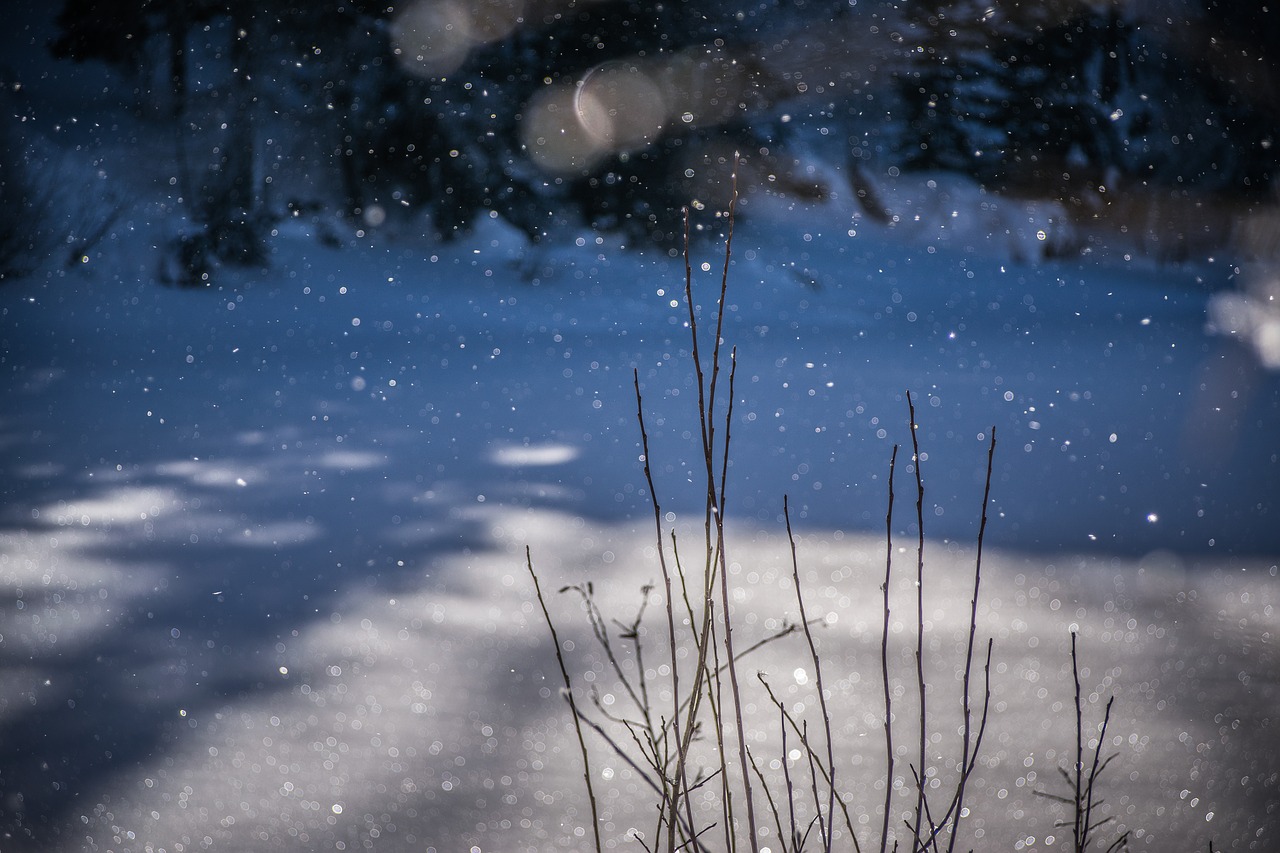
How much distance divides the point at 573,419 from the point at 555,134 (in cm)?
471

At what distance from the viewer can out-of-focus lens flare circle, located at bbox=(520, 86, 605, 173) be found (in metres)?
8.49

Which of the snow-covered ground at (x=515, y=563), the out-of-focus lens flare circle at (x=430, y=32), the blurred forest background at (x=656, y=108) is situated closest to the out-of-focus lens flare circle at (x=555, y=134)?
the blurred forest background at (x=656, y=108)

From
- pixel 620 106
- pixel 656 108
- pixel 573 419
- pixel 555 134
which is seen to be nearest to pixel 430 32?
pixel 555 134

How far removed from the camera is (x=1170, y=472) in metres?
3.92

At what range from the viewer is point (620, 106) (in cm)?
861

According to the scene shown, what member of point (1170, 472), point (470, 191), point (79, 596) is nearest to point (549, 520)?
point (79, 596)

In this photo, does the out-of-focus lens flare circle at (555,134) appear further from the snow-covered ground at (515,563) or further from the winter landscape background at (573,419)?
the snow-covered ground at (515,563)

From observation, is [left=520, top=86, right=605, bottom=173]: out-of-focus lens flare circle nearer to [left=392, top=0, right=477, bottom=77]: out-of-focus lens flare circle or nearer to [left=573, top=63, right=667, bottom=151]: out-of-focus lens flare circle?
[left=573, top=63, right=667, bottom=151]: out-of-focus lens flare circle

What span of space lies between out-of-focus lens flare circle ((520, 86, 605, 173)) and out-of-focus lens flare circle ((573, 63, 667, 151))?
9 centimetres

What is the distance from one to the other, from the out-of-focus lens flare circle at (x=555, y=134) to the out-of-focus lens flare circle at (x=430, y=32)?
89 centimetres

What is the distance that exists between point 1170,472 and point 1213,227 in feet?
17.6

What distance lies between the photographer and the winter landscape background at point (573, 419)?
1.88 m

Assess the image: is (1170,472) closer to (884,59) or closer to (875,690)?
(875,690)

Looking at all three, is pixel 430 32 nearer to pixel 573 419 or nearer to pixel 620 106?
pixel 620 106
